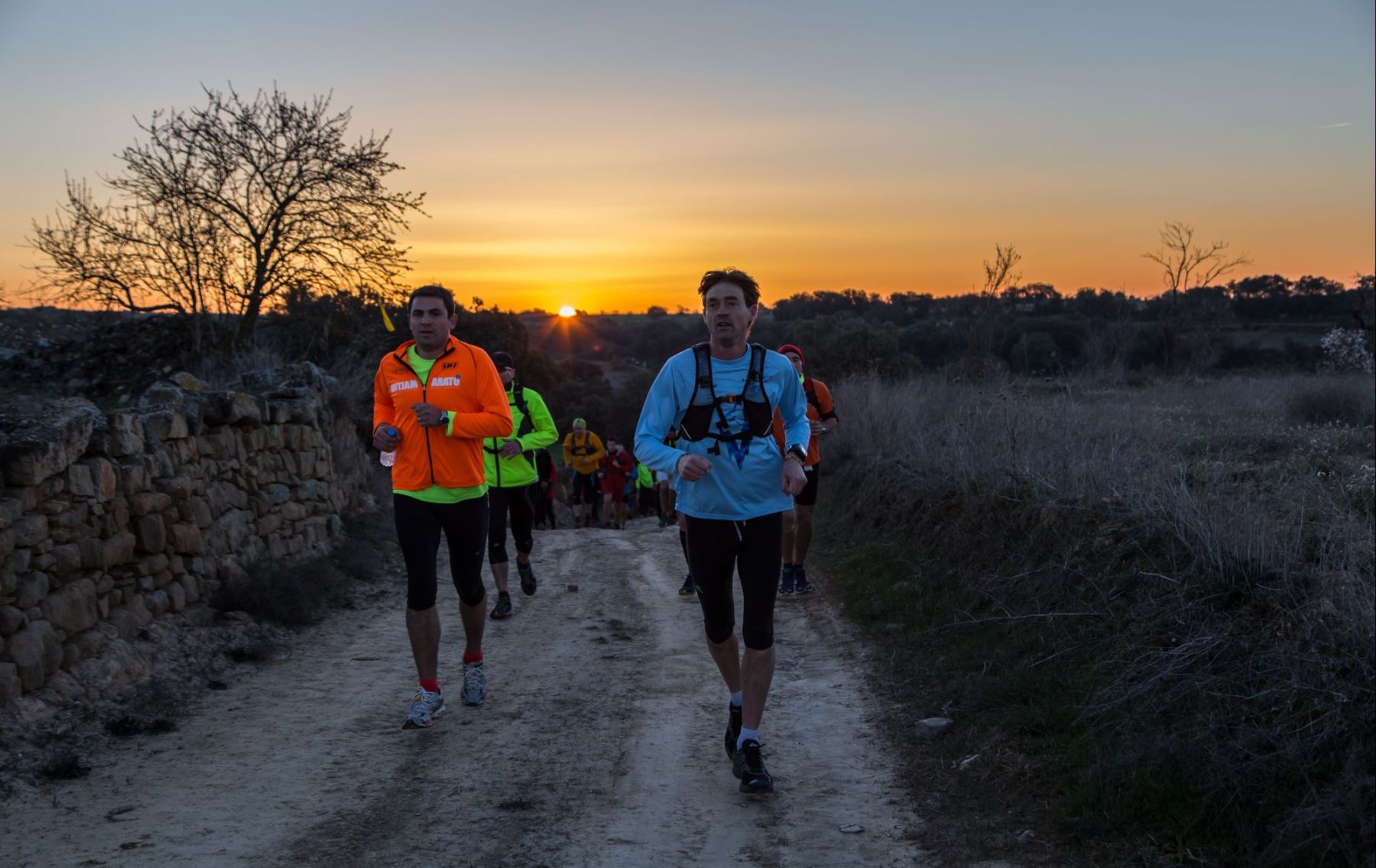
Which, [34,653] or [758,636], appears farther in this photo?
[34,653]

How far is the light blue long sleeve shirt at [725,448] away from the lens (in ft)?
14.5

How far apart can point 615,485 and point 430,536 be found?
14.2 m

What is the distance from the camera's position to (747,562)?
178 inches

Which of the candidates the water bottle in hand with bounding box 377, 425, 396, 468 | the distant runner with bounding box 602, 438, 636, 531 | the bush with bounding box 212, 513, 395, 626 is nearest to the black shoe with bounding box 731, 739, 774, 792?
the water bottle in hand with bounding box 377, 425, 396, 468

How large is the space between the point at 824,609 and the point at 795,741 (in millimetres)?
3218

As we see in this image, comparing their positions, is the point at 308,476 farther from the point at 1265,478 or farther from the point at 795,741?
the point at 1265,478

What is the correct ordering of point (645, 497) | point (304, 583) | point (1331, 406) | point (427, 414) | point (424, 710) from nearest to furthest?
1. point (427, 414)
2. point (424, 710)
3. point (304, 583)
4. point (1331, 406)
5. point (645, 497)

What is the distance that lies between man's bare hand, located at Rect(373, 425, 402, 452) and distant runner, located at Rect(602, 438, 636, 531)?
13.6m

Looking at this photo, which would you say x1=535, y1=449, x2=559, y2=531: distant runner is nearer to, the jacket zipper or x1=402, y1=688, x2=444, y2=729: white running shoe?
the jacket zipper

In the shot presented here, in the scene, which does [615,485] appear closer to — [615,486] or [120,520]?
[615,486]

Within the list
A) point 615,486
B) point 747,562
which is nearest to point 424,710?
point 747,562

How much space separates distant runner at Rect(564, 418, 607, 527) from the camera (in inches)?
719

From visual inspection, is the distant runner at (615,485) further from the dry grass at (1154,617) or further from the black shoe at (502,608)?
the black shoe at (502,608)

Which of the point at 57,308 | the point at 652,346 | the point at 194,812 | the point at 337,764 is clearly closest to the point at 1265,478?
the point at 337,764
